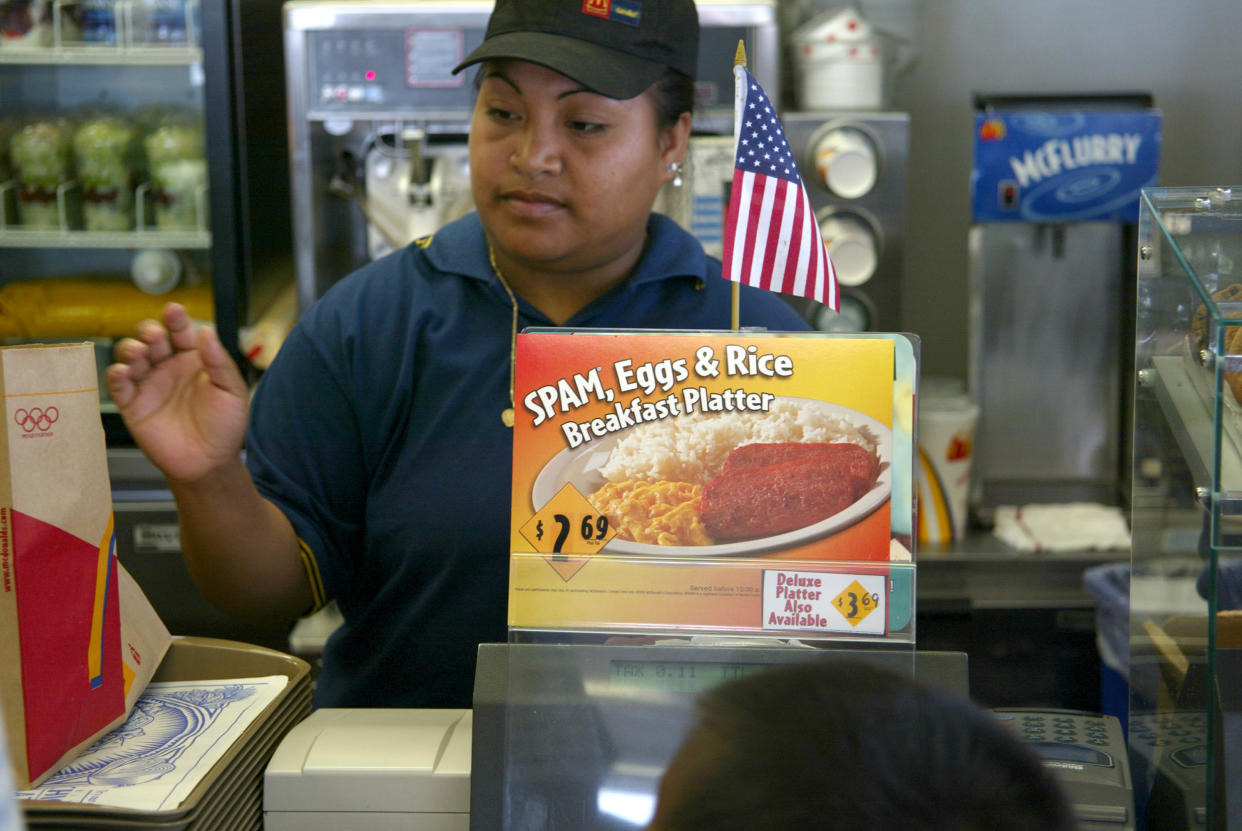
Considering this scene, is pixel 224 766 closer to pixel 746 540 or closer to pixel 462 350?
pixel 746 540

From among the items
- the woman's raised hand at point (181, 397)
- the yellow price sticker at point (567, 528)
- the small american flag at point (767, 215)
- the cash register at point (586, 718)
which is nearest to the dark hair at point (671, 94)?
the small american flag at point (767, 215)

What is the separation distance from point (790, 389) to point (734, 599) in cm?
18

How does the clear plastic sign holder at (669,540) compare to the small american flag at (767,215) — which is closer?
the clear plastic sign holder at (669,540)

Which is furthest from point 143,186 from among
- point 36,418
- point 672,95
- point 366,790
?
point 366,790

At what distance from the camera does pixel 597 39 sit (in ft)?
4.31

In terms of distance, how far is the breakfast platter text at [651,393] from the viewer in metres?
0.96

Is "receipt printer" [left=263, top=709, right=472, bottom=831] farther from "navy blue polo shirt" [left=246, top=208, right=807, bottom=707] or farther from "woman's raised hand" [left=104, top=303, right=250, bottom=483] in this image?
"navy blue polo shirt" [left=246, top=208, right=807, bottom=707]

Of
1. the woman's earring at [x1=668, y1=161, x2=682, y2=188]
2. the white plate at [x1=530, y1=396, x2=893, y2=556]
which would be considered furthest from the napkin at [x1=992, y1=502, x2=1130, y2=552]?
the white plate at [x1=530, y1=396, x2=893, y2=556]

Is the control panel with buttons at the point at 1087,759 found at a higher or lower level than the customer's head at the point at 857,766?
lower

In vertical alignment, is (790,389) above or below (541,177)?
below

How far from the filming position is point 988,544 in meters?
2.97

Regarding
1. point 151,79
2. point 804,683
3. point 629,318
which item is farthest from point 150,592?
point 804,683

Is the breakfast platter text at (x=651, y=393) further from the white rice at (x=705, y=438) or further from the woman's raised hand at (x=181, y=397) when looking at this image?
the woman's raised hand at (x=181, y=397)

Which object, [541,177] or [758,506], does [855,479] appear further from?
[541,177]
